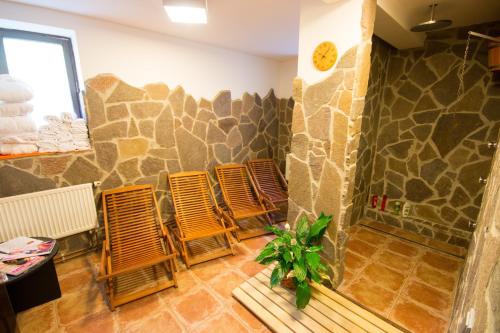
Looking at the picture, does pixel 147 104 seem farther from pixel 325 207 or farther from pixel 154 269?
pixel 325 207

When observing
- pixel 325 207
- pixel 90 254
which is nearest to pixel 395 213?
pixel 325 207

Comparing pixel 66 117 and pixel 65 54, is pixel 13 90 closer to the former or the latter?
pixel 66 117

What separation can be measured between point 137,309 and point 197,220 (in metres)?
1.05

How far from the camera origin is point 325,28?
1761mm

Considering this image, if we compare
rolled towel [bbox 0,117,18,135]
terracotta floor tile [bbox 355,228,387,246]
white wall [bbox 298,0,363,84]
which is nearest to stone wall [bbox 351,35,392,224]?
terracotta floor tile [bbox 355,228,387,246]

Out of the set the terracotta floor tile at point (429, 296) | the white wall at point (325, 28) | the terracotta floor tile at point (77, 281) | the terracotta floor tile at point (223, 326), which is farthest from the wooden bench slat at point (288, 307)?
the white wall at point (325, 28)

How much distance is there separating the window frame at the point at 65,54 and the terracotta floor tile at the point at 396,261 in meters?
3.75

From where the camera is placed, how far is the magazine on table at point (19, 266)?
1.52m

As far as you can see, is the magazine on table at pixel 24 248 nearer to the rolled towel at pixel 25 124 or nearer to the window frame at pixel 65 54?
the rolled towel at pixel 25 124

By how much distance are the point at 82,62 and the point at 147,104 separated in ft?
2.29

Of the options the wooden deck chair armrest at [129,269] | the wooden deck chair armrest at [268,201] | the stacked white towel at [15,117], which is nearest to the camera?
the wooden deck chair armrest at [129,269]

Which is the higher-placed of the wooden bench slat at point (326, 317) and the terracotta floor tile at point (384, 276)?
the wooden bench slat at point (326, 317)

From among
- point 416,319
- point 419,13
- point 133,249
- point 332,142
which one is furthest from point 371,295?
point 419,13

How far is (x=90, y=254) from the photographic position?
2.54 meters
